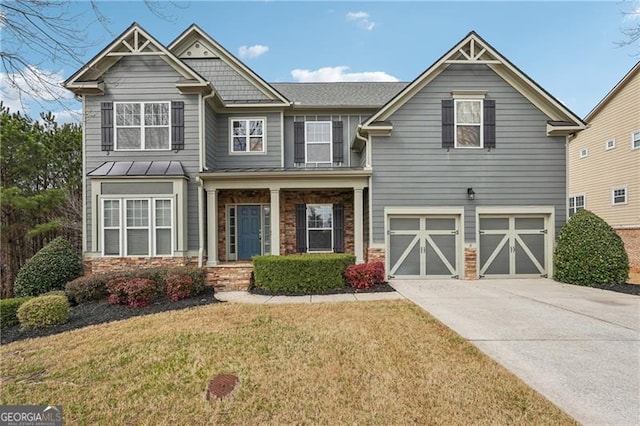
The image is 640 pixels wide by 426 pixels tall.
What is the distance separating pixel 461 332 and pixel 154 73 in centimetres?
1132

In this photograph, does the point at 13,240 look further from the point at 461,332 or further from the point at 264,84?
the point at 461,332

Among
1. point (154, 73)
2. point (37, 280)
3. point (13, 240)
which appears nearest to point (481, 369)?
point (37, 280)

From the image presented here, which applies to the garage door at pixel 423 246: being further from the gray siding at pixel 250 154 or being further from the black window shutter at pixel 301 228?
the gray siding at pixel 250 154

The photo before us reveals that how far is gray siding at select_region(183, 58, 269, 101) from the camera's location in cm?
1263

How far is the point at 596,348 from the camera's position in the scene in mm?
4809

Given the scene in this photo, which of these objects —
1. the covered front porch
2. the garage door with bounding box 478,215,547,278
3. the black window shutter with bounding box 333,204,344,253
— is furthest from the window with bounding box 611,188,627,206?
the black window shutter with bounding box 333,204,344,253

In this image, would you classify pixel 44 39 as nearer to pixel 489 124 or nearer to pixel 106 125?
pixel 106 125

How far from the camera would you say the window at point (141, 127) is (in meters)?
11.0

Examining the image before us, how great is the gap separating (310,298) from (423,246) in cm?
437

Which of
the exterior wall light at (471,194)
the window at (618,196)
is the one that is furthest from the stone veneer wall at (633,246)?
the exterior wall light at (471,194)

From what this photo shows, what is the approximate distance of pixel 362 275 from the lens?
9.36 m

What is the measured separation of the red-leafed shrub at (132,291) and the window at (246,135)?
19.3 ft

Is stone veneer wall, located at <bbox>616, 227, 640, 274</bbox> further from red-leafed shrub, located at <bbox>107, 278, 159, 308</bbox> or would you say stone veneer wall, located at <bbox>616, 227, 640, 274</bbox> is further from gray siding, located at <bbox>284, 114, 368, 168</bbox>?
red-leafed shrub, located at <bbox>107, 278, 159, 308</bbox>

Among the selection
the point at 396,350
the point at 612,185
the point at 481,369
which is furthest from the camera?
the point at 612,185
